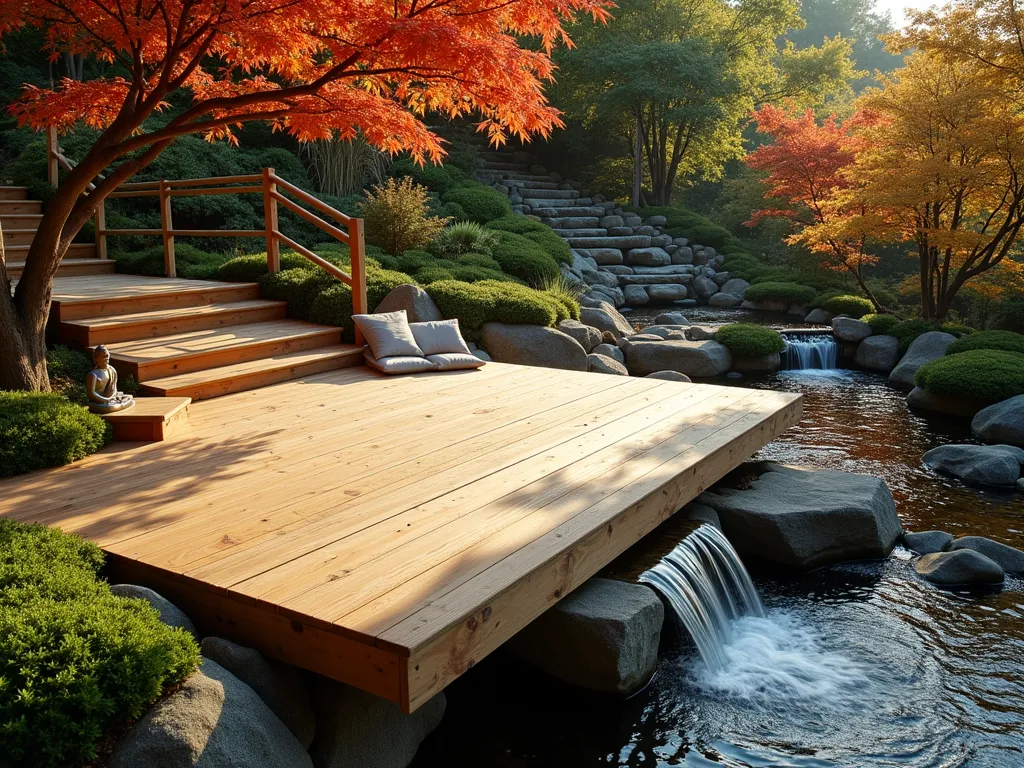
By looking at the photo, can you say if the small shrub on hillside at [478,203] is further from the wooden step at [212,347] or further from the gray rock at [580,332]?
the wooden step at [212,347]

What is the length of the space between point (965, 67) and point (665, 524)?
394 inches

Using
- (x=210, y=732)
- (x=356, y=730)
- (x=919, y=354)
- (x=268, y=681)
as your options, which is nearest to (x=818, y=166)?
(x=919, y=354)

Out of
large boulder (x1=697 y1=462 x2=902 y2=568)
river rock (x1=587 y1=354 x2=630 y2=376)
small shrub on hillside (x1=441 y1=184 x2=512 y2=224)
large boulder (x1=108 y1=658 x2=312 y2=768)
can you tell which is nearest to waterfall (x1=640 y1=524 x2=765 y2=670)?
large boulder (x1=697 y1=462 x2=902 y2=568)

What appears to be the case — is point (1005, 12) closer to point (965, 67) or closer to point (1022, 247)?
point (965, 67)

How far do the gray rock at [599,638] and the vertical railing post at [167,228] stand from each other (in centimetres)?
632

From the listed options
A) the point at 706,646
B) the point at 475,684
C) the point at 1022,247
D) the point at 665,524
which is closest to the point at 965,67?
the point at 1022,247

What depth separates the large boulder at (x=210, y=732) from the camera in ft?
7.15

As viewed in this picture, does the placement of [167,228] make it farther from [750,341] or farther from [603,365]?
[750,341]

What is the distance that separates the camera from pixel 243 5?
15.2 ft

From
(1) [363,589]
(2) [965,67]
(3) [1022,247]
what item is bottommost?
(1) [363,589]

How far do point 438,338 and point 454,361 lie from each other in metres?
0.28

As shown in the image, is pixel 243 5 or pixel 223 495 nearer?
pixel 223 495

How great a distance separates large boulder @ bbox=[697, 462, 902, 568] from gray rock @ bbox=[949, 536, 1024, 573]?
0.40m

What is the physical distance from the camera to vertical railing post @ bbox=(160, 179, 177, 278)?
27.1 ft
